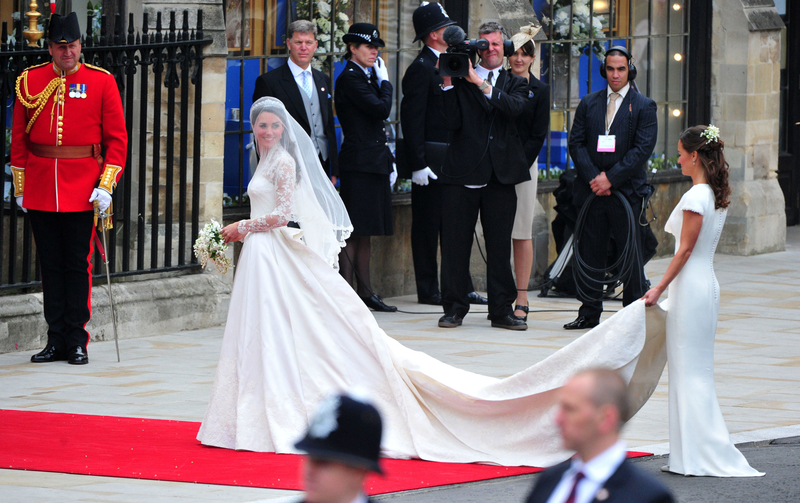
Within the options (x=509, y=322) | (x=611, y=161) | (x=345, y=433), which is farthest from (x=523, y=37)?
(x=345, y=433)

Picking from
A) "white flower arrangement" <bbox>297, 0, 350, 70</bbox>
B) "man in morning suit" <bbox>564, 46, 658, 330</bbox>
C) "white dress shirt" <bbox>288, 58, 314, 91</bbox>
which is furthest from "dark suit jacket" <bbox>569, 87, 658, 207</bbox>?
"white flower arrangement" <bbox>297, 0, 350, 70</bbox>

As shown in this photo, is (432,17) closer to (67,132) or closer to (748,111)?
(67,132)

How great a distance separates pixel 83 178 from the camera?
26.0 ft

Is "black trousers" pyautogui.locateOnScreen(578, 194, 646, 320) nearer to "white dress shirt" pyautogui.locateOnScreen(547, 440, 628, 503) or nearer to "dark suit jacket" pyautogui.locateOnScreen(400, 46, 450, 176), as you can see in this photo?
"dark suit jacket" pyautogui.locateOnScreen(400, 46, 450, 176)

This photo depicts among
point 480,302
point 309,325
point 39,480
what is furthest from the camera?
point 480,302

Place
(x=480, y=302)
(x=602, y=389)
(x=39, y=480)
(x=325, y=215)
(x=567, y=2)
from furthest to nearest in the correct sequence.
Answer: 1. (x=567, y=2)
2. (x=480, y=302)
3. (x=325, y=215)
4. (x=39, y=480)
5. (x=602, y=389)

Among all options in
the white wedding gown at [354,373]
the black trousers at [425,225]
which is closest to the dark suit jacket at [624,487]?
the white wedding gown at [354,373]

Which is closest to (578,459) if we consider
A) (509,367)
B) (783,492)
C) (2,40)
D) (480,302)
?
(783,492)

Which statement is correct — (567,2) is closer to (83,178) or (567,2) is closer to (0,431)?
(83,178)

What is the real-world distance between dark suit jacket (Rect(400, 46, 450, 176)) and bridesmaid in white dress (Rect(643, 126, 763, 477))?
4506 millimetres

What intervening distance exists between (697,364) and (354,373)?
1.59 metres

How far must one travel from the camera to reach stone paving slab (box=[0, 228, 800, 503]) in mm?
5141

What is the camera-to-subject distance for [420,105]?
33.5 ft

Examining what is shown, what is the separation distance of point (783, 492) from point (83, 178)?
4.64 meters
